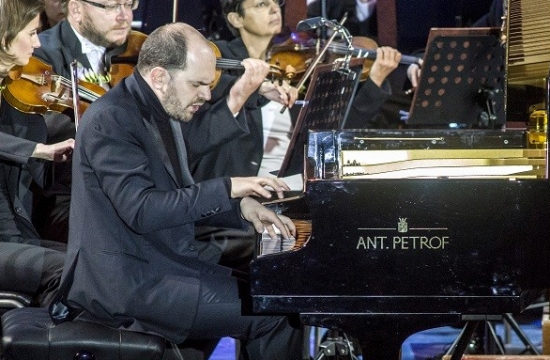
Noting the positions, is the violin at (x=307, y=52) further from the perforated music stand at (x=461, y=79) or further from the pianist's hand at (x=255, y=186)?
the pianist's hand at (x=255, y=186)

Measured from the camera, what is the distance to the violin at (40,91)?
4246 mm

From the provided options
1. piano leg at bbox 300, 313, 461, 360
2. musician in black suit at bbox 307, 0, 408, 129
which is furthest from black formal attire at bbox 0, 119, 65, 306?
musician in black suit at bbox 307, 0, 408, 129

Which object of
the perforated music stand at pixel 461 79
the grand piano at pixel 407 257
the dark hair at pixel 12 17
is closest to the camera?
the grand piano at pixel 407 257

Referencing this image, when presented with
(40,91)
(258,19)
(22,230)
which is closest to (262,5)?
(258,19)

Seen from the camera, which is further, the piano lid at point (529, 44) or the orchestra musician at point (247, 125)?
the orchestra musician at point (247, 125)

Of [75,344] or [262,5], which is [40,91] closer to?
[75,344]

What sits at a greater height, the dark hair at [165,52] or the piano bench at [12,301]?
the dark hair at [165,52]

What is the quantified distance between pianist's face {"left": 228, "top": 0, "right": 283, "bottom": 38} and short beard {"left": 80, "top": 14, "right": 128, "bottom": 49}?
886 millimetres

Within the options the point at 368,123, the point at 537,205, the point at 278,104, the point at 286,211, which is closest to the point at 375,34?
the point at 368,123

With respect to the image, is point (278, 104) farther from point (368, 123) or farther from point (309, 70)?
point (368, 123)

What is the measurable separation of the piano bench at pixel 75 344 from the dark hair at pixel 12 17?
1.28m

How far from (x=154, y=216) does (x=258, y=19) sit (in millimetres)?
2404

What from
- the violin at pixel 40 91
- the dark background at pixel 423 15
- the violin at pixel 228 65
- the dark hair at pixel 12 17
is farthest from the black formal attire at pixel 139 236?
the dark background at pixel 423 15

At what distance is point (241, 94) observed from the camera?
4.43m
